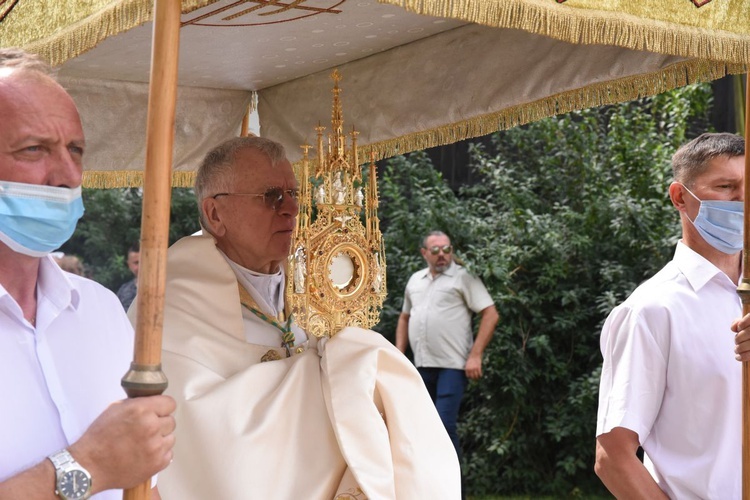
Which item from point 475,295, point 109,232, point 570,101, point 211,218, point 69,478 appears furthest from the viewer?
point 109,232

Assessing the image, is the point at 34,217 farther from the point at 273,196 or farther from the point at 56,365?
the point at 273,196

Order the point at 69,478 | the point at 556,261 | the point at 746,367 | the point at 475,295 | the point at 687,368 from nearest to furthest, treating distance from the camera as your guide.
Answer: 1. the point at 69,478
2. the point at 746,367
3. the point at 687,368
4. the point at 475,295
5. the point at 556,261

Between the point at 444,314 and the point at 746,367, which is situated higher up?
the point at 746,367

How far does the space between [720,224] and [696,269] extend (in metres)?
0.17

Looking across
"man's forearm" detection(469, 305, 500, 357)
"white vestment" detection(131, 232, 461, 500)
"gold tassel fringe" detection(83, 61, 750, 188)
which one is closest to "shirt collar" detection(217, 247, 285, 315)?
"white vestment" detection(131, 232, 461, 500)

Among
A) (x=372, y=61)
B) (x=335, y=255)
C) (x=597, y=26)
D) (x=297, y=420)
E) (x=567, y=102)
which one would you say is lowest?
(x=297, y=420)

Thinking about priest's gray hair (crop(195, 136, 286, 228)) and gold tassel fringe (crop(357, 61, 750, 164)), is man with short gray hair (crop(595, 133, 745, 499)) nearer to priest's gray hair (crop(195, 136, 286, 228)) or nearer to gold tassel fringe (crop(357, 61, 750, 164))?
gold tassel fringe (crop(357, 61, 750, 164))

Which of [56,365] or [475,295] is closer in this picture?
[56,365]

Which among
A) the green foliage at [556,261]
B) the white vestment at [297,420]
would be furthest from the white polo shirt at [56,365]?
the green foliage at [556,261]

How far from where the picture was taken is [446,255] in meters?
8.12

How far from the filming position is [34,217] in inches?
73.3

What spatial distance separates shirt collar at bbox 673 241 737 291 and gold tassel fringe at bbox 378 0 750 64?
67 centimetres

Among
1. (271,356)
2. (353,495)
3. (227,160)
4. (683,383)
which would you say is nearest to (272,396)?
(271,356)

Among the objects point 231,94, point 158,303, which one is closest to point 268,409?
point 158,303
